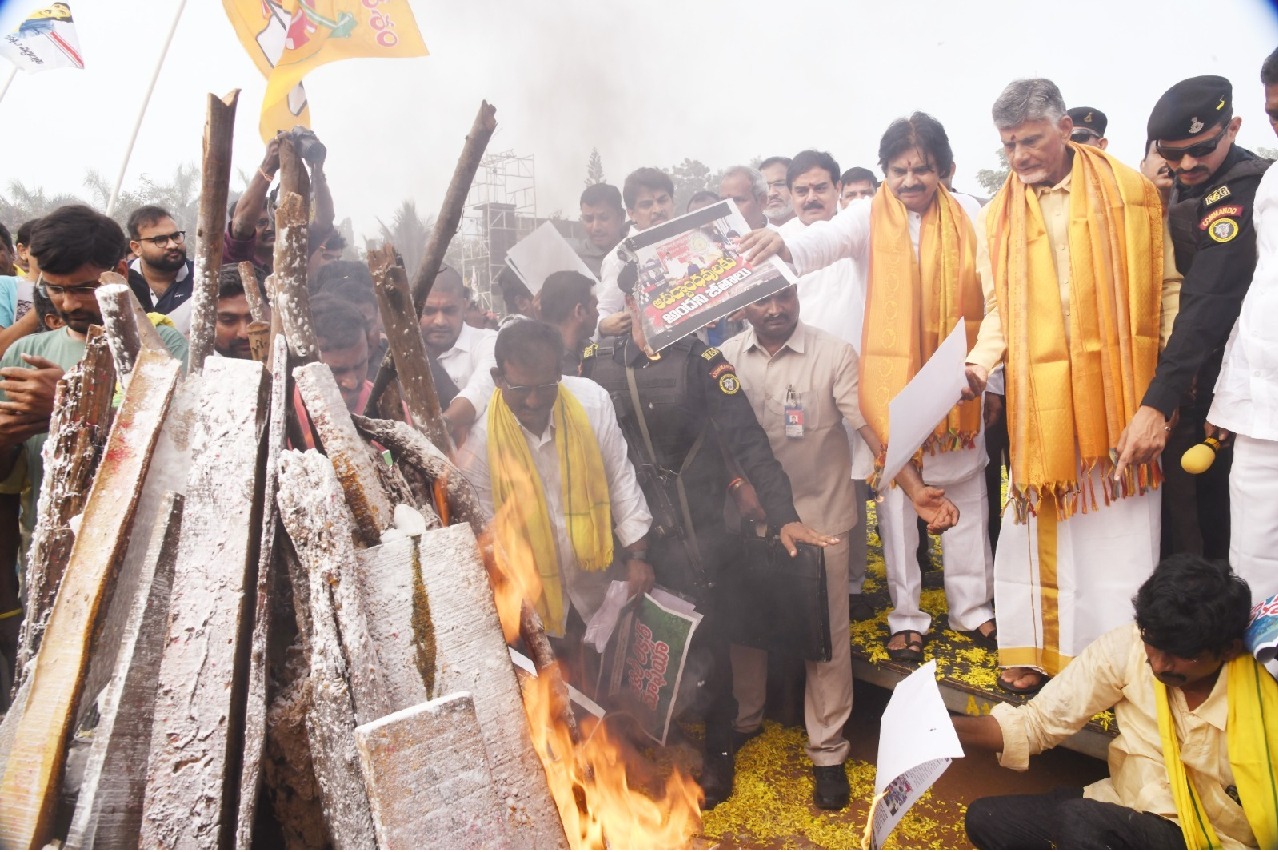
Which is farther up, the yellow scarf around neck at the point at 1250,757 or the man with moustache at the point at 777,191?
the man with moustache at the point at 777,191

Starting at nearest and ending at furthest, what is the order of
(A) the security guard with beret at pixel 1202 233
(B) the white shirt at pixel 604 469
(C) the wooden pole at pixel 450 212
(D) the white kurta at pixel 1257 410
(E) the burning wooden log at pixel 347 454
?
(E) the burning wooden log at pixel 347 454 → (C) the wooden pole at pixel 450 212 → (D) the white kurta at pixel 1257 410 → (A) the security guard with beret at pixel 1202 233 → (B) the white shirt at pixel 604 469

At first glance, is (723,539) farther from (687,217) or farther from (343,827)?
(343,827)

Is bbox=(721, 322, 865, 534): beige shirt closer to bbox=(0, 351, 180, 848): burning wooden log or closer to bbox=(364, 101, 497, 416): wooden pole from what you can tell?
bbox=(364, 101, 497, 416): wooden pole

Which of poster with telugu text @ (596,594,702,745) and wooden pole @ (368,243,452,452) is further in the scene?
poster with telugu text @ (596,594,702,745)

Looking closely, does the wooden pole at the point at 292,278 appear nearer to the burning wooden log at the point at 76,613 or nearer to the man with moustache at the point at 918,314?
the burning wooden log at the point at 76,613

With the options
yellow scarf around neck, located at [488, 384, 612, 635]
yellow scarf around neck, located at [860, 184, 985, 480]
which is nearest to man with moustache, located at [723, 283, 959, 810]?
yellow scarf around neck, located at [860, 184, 985, 480]

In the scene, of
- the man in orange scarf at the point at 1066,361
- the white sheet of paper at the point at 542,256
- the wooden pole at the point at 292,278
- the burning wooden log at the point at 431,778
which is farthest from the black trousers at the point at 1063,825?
the white sheet of paper at the point at 542,256

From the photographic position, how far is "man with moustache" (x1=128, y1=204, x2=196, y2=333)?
13.7 feet

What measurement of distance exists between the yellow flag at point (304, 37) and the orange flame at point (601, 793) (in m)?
2.86

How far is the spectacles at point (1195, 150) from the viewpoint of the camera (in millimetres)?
3012

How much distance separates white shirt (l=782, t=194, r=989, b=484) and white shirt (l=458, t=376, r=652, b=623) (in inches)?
46.1

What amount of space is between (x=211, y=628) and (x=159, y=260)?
3.05m

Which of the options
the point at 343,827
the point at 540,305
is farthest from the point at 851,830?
the point at 540,305

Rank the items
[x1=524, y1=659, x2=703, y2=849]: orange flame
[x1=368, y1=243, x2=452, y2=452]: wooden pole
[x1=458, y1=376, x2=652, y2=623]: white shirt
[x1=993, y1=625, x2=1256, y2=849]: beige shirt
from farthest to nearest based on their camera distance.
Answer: [x1=458, y1=376, x2=652, y2=623]: white shirt < [x1=368, y1=243, x2=452, y2=452]: wooden pole < [x1=993, y1=625, x2=1256, y2=849]: beige shirt < [x1=524, y1=659, x2=703, y2=849]: orange flame
